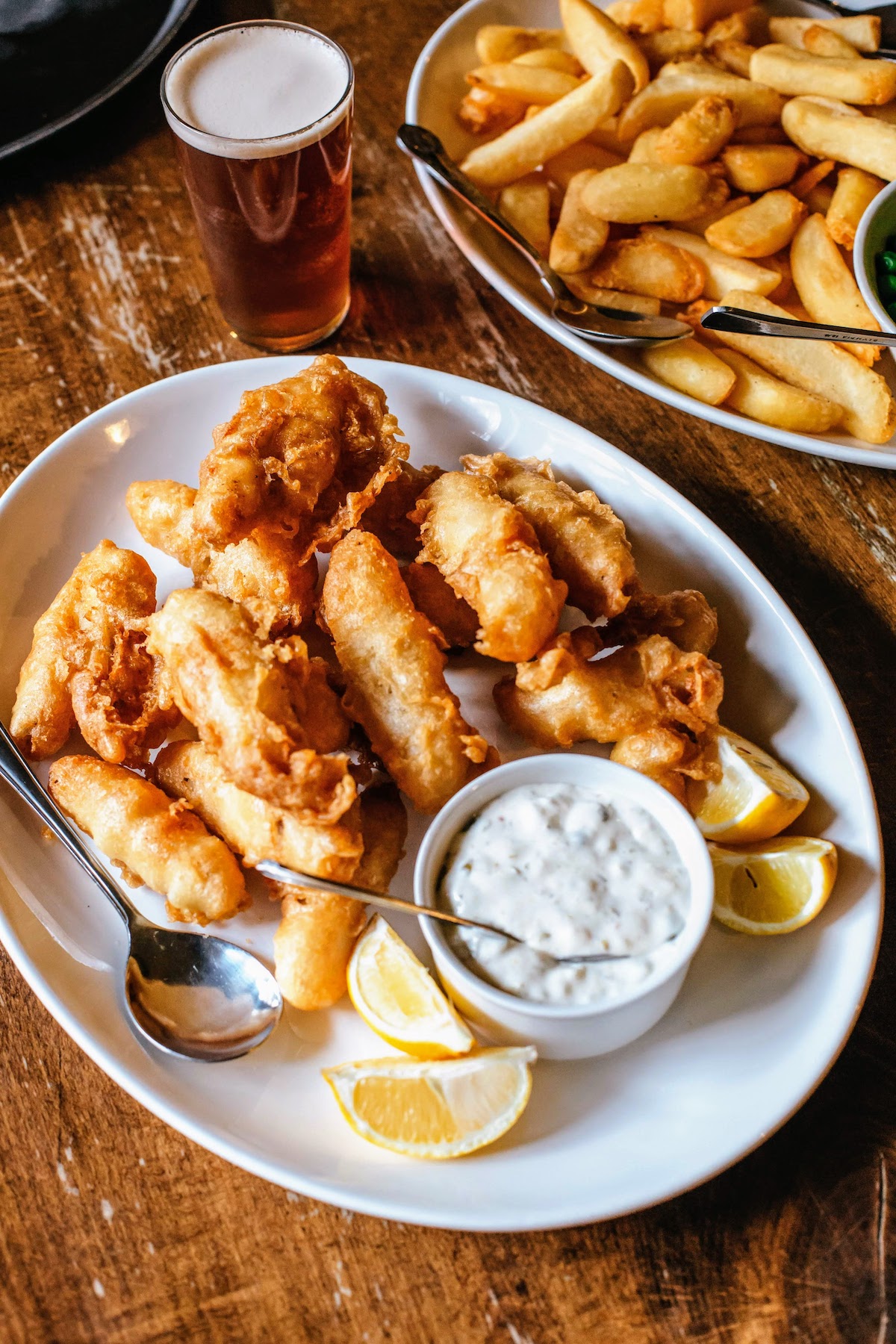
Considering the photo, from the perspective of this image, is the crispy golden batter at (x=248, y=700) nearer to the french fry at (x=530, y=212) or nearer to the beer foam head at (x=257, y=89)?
the beer foam head at (x=257, y=89)

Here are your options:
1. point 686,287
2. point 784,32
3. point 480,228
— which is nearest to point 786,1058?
point 686,287

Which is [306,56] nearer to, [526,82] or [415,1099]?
[526,82]

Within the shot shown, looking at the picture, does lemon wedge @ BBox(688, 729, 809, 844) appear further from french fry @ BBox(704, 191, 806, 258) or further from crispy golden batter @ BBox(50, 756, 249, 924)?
french fry @ BBox(704, 191, 806, 258)

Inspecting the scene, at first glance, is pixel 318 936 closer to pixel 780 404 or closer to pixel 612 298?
pixel 780 404

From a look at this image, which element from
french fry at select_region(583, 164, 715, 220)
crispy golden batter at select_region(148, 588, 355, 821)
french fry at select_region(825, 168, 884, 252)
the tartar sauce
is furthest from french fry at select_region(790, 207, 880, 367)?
crispy golden batter at select_region(148, 588, 355, 821)

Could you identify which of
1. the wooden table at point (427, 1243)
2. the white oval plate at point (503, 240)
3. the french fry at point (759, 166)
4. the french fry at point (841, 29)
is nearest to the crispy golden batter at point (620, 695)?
the wooden table at point (427, 1243)

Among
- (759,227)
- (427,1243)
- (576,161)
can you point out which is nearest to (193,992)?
(427,1243)
